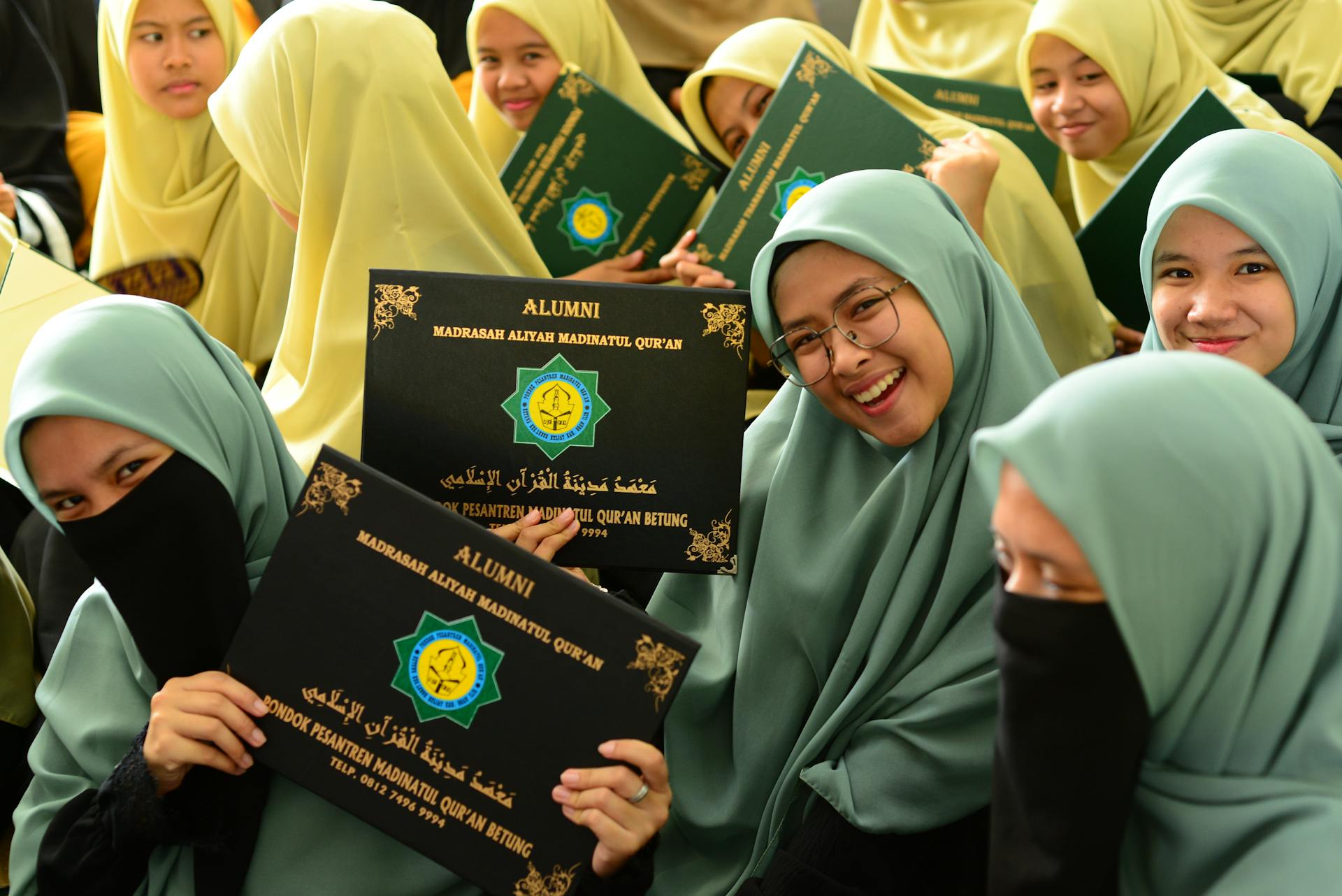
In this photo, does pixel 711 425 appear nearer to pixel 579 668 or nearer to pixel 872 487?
pixel 872 487

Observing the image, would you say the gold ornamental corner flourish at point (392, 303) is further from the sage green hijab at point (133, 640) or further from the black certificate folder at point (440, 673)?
the black certificate folder at point (440, 673)

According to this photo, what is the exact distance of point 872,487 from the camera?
6.62ft

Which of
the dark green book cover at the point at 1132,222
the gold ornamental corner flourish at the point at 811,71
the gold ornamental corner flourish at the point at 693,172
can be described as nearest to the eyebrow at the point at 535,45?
the gold ornamental corner flourish at the point at 693,172

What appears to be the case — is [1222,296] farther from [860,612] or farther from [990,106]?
[990,106]

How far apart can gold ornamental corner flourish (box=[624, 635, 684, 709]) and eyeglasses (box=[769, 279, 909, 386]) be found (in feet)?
1.90

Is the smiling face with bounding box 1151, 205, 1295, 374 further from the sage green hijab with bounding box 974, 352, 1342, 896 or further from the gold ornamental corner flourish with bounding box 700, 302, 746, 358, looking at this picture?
the sage green hijab with bounding box 974, 352, 1342, 896

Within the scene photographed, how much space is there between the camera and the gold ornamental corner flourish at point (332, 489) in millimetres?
1655

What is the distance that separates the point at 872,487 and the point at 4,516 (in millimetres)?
2121

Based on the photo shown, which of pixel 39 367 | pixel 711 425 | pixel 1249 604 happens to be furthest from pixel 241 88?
pixel 1249 604

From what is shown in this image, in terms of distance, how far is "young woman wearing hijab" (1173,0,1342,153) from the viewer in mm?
3814

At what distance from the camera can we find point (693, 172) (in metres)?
3.17

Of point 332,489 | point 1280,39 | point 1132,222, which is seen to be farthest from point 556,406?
point 1280,39

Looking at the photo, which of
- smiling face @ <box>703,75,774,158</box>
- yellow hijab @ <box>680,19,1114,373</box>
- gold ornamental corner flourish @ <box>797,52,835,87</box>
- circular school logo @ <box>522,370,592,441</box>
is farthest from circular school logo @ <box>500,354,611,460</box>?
smiling face @ <box>703,75,774,158</box>

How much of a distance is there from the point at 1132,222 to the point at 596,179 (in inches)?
50.3
